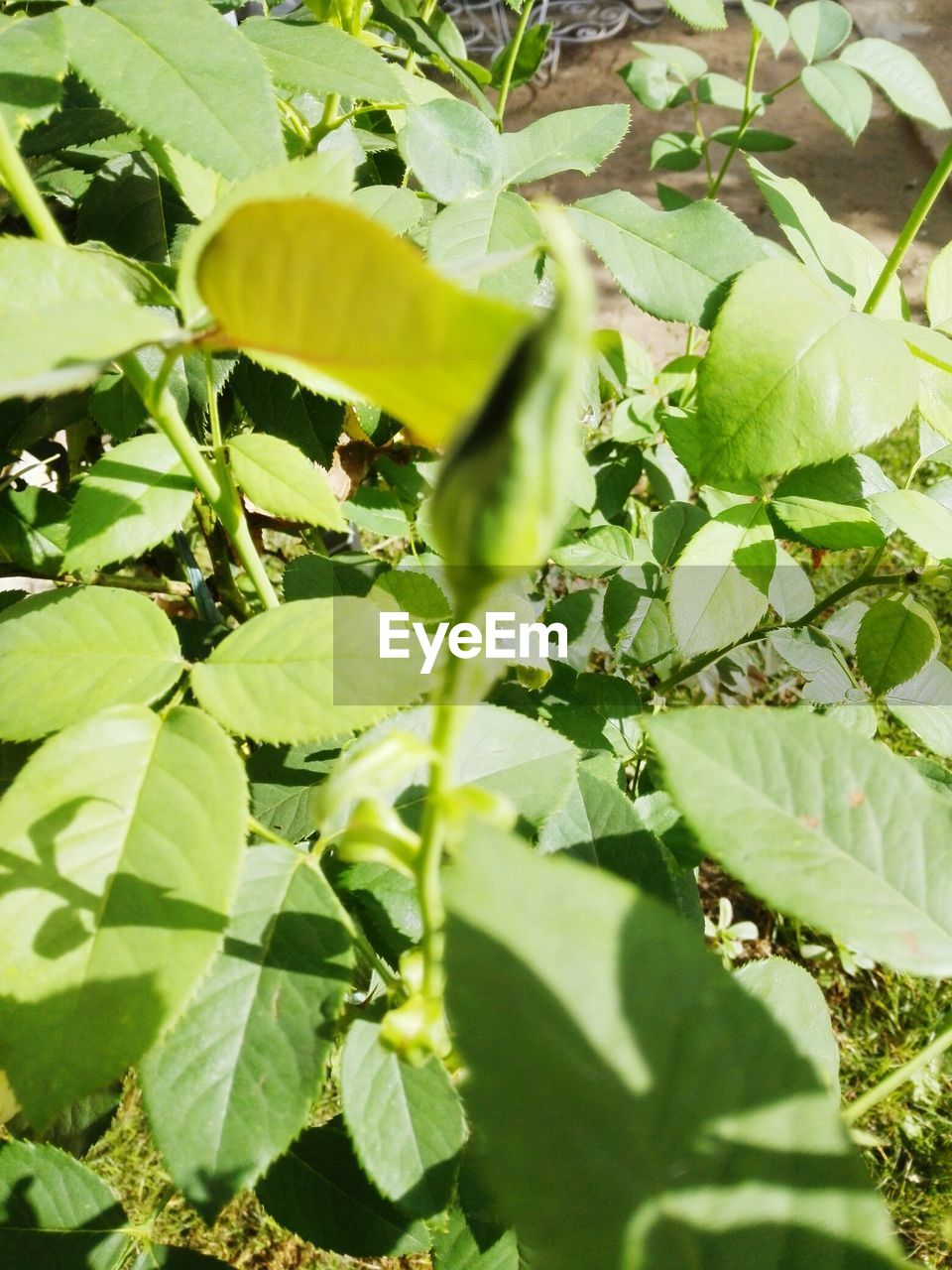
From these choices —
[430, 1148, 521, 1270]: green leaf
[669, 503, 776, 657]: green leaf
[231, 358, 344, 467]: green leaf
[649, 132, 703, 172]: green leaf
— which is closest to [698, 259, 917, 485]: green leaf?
[669, 503, 776, 657]: green leaf

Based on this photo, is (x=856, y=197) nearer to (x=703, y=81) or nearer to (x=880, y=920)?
(x=703, y=81)

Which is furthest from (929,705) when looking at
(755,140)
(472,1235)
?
(755,140)

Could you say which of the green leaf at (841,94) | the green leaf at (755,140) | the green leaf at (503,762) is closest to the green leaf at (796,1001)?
the green leaf at (503,762)

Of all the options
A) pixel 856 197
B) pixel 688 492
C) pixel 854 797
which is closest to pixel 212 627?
pixel 854 797

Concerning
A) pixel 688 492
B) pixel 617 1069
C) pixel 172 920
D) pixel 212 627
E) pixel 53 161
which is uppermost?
pixel 53 161

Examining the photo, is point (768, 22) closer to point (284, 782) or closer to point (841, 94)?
point (841, 94)
